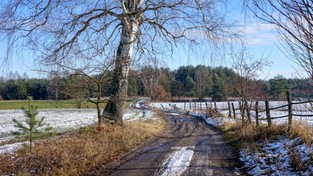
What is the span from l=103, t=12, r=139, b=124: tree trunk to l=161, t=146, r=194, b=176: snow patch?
4971 millimetres

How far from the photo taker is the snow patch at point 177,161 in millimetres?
6971

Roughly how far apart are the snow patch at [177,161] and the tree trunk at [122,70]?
16.3 ft

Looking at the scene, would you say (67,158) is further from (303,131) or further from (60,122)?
(60,122)

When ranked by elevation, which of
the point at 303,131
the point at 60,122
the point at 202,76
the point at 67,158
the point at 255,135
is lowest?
the point at 60,122

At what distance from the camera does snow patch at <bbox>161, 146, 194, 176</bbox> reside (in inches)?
274

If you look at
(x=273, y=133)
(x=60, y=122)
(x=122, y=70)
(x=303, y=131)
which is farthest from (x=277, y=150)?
(x=60, y=122)

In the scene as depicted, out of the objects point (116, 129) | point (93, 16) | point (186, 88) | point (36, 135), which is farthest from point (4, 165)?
point (186, 88)

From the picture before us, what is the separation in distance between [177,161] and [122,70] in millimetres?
6650

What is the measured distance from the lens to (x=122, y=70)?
13.8 m

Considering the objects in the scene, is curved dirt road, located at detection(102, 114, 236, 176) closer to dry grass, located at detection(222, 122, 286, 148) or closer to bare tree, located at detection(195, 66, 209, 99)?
dry grass, located at detection(222, 122, 286, 148)

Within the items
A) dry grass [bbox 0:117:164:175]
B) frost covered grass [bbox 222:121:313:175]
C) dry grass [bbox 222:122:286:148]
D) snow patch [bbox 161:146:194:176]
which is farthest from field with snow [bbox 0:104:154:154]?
frost covered grass [bbox 222:121:313:175]

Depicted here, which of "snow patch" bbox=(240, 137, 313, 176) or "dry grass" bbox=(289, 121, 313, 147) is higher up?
"dry grass" bbox=(289, 121, 313, 147)

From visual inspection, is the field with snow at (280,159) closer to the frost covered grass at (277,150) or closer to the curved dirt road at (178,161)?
the frost covered grass at (277,150)

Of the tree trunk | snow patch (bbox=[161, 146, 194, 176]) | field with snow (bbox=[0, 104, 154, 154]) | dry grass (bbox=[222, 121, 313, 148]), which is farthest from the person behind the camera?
the tree trunk
